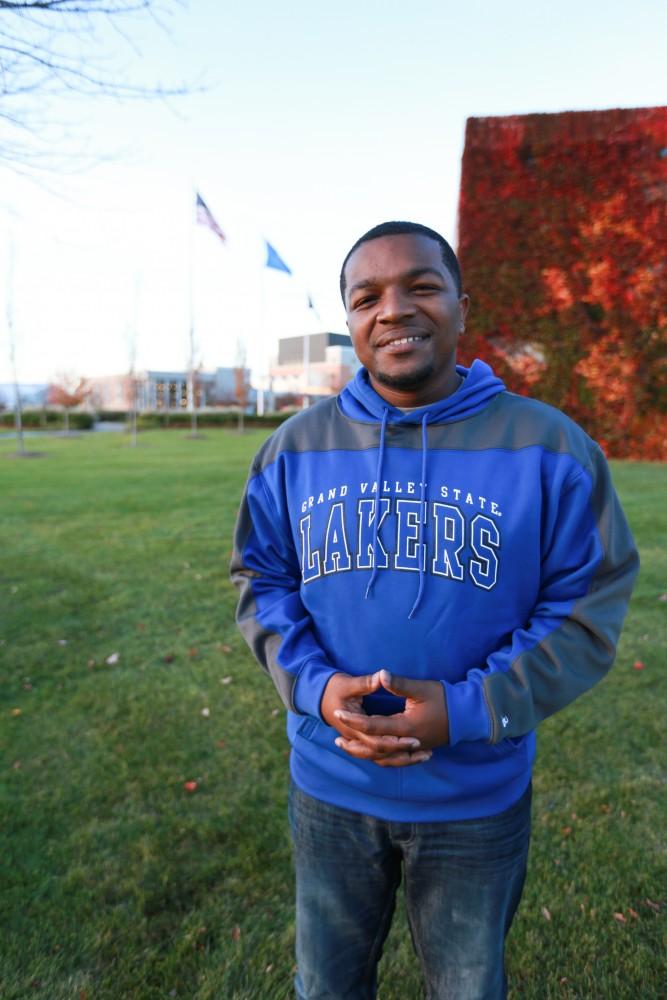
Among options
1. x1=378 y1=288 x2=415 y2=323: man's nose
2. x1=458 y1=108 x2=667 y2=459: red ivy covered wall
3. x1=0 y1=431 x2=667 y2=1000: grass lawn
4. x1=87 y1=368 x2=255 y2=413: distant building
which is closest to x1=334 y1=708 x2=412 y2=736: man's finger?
x1=378 y1=288 x2=415 y2=323: man's nose

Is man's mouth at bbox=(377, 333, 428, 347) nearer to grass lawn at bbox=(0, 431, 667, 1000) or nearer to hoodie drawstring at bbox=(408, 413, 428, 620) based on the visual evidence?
hoodie drawstring at bbox=(408, 413, 428, 620)

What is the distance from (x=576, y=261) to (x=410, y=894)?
51.6 feet

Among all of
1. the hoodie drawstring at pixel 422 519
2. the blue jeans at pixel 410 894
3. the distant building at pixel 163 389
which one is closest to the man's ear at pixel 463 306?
the hoodie drawstring at pixel 422 519

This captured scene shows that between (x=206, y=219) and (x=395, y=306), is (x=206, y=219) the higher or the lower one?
the higher one

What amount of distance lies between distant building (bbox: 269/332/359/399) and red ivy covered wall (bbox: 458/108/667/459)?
4296 centimetres

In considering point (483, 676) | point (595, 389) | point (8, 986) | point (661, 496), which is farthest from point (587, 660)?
point (595, 389)

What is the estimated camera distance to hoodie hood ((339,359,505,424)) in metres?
1.51

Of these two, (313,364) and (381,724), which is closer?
(381,724)

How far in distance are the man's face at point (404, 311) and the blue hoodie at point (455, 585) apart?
89 mm

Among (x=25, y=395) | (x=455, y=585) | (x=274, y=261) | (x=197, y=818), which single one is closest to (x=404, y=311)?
(x=455, y=585)

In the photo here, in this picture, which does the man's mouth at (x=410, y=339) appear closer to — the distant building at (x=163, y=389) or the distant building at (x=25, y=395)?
the distant building at (x=25, y=395)

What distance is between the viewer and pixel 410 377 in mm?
1477

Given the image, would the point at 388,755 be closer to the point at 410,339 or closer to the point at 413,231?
the point at 410,339

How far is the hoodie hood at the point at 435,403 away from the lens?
4.94ft
